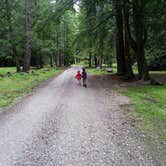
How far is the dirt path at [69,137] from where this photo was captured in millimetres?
4176

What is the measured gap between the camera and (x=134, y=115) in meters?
7.28

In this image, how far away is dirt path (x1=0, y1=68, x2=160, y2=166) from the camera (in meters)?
4.18

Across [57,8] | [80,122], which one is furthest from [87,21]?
[80,122]

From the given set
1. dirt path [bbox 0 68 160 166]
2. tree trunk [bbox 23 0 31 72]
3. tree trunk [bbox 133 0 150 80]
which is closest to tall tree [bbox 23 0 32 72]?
tree trunk [bbox 23 0 31 72]

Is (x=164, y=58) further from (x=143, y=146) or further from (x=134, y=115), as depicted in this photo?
(x=143, y=146)

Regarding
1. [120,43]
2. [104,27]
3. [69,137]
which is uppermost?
[104,27]

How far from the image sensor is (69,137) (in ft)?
17.5

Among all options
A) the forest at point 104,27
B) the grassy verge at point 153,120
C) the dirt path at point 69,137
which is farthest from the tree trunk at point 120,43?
the dirt path at point 69,137

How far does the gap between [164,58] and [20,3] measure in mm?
17391

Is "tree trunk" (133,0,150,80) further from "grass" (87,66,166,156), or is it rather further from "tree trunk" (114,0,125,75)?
"grass" (87,66,166,156)

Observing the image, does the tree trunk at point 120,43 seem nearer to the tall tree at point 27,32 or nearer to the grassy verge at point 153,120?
the tall tree at point 27,32

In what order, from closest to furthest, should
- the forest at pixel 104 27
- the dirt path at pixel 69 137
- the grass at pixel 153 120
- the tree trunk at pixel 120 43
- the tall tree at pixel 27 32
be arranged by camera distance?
the dirt path at pixel 69 137
the grass at pixel 153 120
the forest at pixel 104 27
the tree trunk at pixel 120 43
the tall tree at pixel 27 32

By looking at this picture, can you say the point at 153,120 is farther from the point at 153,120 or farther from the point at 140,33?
the point at 140,33

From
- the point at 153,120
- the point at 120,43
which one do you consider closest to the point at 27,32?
the point at 120,43
